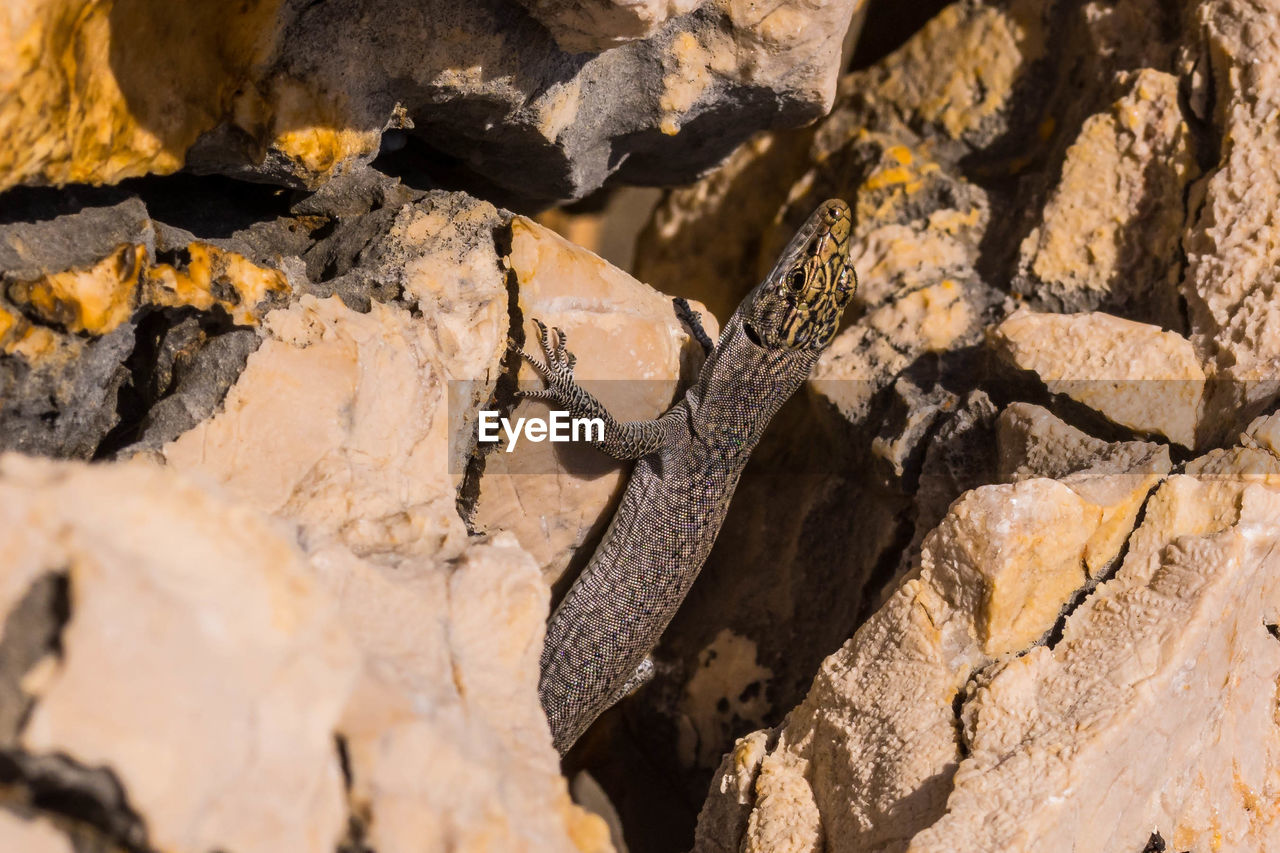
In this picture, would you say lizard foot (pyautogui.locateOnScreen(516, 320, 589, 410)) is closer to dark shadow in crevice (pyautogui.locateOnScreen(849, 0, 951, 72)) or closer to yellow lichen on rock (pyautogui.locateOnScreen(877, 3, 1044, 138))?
yellow lichen on rock (pyautogui.locateOnScreen(877, 3, 1044, 138))

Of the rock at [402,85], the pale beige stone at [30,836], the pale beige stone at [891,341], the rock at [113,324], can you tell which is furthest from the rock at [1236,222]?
the pale beige stone at [30,836]

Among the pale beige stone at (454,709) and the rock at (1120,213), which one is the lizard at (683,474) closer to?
the rock at (1120,213)

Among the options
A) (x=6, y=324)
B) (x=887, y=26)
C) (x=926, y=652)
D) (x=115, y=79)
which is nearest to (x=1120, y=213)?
(x=887, y=26)

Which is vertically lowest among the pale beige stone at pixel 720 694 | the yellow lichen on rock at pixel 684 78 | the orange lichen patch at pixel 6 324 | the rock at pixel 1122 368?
the pale beige stone at pixel 720 694

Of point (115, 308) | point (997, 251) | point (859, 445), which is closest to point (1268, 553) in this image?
point (859, 445)

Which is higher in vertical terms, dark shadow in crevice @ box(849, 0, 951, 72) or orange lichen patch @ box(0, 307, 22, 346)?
dark shadow in crevice @ box(849, 0, 951, 72)

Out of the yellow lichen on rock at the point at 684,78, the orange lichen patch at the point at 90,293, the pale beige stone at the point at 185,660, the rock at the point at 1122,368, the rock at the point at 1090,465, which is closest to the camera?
the pale beige stone at the point at 185,660

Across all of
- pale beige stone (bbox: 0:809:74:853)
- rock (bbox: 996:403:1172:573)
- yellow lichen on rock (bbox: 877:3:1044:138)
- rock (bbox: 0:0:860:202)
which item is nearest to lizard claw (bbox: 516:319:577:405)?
rock (bbox: 0:0:860:202)
